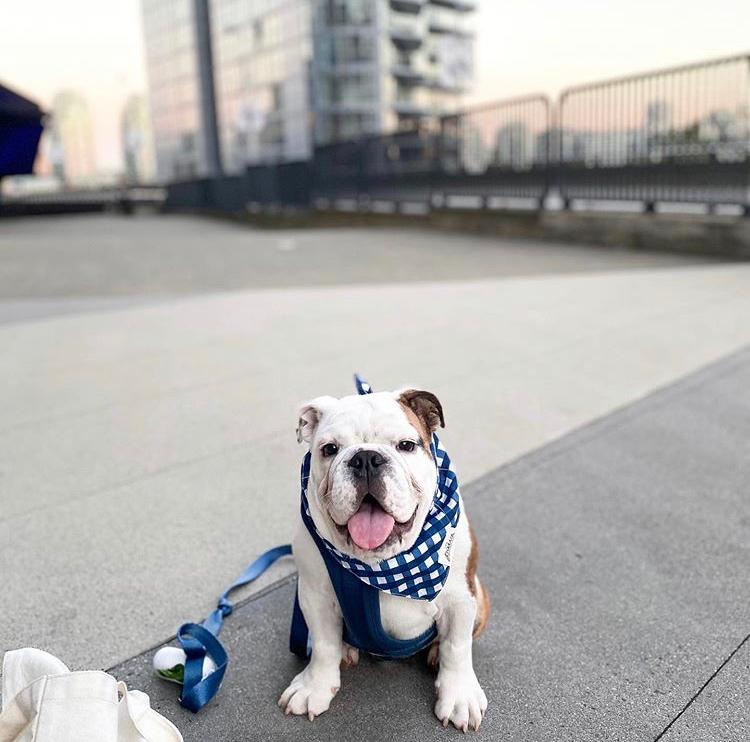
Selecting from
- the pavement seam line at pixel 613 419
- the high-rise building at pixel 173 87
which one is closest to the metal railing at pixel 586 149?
the pavement seam line at pixel 613 419

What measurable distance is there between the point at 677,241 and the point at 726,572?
8.68m

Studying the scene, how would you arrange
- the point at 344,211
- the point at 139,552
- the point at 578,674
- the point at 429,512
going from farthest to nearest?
1. the point at 344,211
2. the point at 139,552
3. the point at 578,674
4. the point at 429,512

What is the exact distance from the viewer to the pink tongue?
5.44 ft

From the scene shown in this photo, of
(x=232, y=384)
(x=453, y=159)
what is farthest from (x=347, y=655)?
(x=453, y=159)

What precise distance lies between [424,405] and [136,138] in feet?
118

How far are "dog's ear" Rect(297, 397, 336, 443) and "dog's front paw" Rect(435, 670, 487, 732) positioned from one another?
73 cm

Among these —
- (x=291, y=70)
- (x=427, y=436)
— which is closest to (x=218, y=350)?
(x=427, y=436)

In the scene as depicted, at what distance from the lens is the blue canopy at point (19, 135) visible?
41.1 feet

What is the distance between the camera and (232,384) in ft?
16.0

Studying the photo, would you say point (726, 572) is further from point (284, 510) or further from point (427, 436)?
point (284, 510)

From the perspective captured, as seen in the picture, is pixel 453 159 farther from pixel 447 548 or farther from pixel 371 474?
pixel 371 474

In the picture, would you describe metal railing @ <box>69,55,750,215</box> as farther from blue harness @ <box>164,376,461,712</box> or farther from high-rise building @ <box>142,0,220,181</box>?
high-rise building @ <box>142,0,220,181</box>

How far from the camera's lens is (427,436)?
1910 millimetres

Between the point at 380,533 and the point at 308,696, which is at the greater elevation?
the point at 380,533
